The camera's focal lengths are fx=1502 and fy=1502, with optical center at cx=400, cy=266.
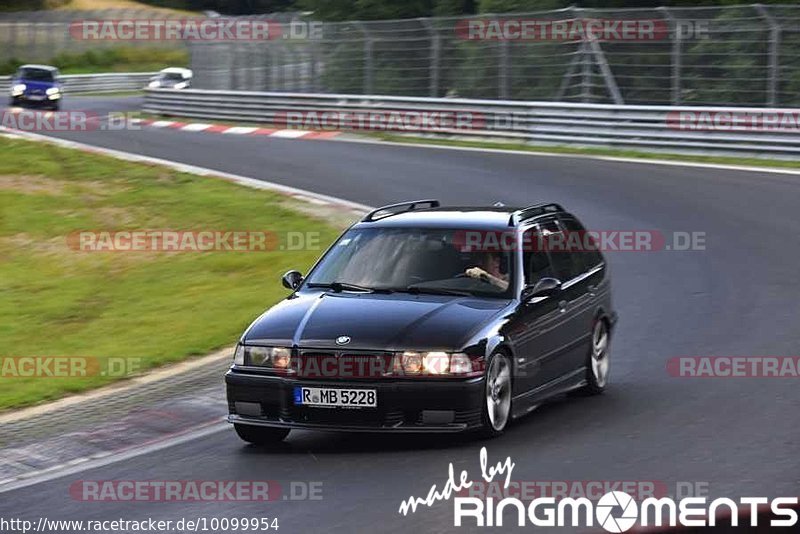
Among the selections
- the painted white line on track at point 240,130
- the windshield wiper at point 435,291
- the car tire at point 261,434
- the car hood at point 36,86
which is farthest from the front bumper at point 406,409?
the car hood at point 36,86

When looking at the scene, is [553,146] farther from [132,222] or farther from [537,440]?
[537,440]

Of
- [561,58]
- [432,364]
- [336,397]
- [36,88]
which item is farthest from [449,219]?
[36,88]

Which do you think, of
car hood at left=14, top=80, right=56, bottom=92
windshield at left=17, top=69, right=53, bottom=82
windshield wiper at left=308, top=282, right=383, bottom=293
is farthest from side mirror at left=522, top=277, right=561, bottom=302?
windshield at left=17, top=69, right=53, bottom=82

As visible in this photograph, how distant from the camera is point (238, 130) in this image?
36.2m

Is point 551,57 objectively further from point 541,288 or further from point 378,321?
point 378,321

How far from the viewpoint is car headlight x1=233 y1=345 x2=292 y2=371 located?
9.10 m

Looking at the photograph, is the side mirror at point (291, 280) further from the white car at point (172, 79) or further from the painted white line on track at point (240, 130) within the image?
the white car at point (172, 79)

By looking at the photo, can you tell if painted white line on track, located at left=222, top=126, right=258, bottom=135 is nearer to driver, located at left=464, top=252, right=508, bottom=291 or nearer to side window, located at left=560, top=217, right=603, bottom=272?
side window, located at left=560, top=217, right=603, bottom=272

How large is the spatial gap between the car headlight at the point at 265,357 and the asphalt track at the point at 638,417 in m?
0.56

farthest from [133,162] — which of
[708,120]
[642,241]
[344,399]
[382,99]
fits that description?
[344,399]

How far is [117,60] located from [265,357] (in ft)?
262

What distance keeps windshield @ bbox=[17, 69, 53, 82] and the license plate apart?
136ft

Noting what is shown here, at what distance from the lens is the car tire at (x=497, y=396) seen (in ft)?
29.6

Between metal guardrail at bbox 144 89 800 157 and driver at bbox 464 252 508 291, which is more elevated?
driver at bbox 464 252 508 291
